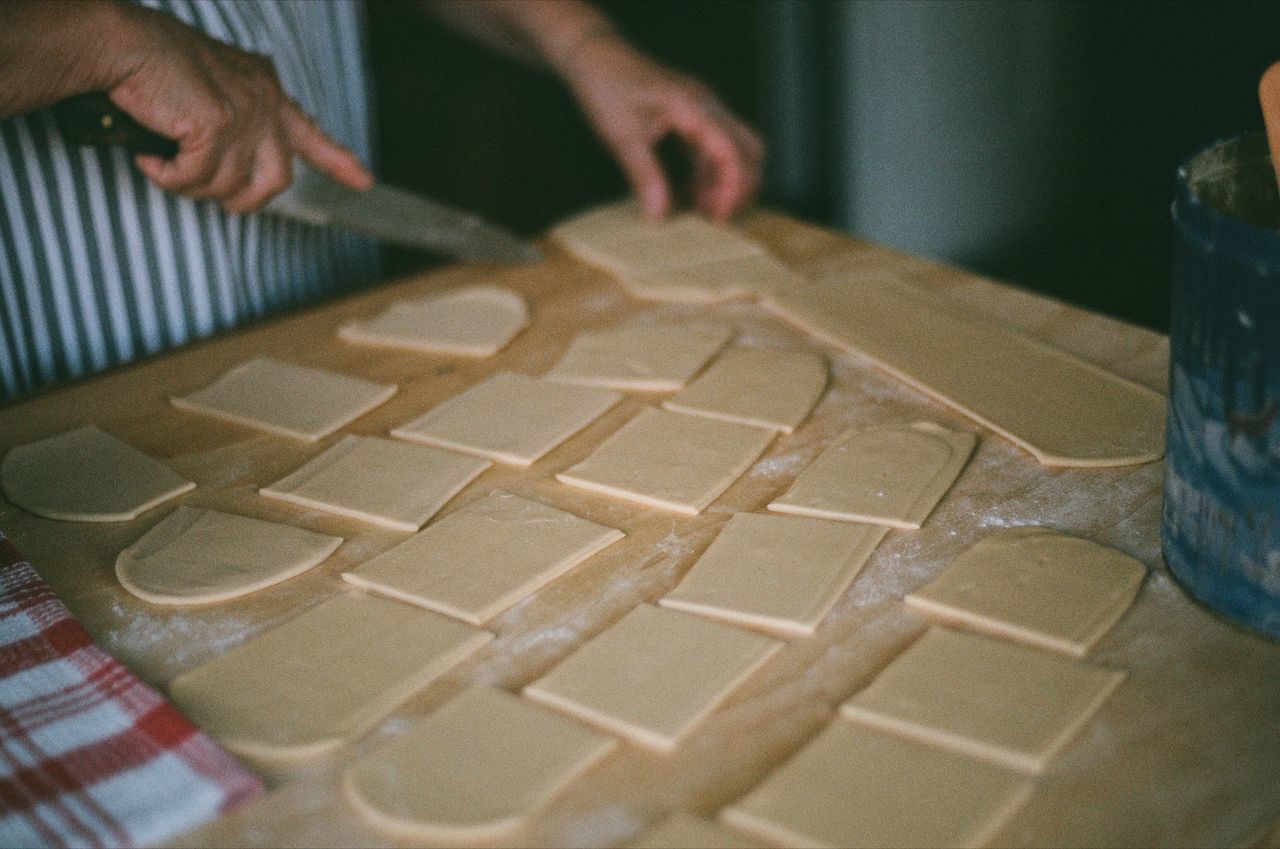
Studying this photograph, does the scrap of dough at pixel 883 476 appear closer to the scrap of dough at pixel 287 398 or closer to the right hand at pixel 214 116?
the scrap of dough at pixel 287 398

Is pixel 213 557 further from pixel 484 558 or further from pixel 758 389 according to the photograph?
pixel 758 389

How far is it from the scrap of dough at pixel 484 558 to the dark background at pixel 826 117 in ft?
6.32

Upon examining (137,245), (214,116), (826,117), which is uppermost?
(214,116)

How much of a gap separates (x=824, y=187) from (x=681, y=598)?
2.63 meters

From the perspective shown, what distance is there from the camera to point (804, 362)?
1.65 m

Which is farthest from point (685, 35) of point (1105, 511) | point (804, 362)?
point (1105, 511)

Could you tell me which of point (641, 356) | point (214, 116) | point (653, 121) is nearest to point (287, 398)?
point (214, 116)

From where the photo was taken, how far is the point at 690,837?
0.86 meters

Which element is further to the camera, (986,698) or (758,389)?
(758,389)

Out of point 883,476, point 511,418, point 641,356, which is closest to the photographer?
point 883,476

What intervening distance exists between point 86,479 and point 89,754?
54 centimetres

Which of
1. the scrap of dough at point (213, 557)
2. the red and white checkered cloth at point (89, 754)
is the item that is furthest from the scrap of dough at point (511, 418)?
the red and white checkered cloth at point (89, 754)

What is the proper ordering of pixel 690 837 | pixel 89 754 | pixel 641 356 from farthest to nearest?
pixel 641 356, pixel 89 754, pixel 690 837

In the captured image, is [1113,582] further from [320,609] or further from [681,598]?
[320,609]
